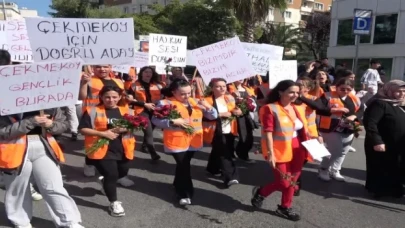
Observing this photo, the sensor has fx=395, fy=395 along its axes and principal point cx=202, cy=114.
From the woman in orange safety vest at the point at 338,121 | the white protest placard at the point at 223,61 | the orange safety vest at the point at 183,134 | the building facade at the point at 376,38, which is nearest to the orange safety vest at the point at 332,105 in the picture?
the woman in orange safety vest at the point at 338,121

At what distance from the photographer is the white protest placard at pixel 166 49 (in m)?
7.45

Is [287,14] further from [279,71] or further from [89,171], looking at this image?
[89,171]

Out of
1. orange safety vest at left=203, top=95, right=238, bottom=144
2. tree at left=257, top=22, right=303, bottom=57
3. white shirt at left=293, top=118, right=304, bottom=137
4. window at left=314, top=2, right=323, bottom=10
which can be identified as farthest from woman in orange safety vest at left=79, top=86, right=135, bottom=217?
window at left=314, top=2, right=323, bottom=10

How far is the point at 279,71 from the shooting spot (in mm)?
5926

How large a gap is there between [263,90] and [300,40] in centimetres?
3117

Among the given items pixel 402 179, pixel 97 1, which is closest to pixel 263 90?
pixel 402 179

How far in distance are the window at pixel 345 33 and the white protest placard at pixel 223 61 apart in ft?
66.3

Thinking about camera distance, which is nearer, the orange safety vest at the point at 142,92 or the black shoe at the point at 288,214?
the black shoe at the point at 288,214

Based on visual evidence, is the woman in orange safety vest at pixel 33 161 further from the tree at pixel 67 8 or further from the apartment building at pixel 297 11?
the apartment building at pixel 297 11

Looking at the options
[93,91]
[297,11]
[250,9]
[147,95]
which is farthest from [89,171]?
[297,11]

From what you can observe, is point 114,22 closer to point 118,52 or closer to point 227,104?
point 118,52

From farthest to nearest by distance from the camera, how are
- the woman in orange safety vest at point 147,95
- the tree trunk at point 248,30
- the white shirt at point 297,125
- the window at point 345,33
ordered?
the window at point 345,33
the tree trunk at point 248,30
the woman in orange safety vest at point 147,95
the white shirt at point 297,125

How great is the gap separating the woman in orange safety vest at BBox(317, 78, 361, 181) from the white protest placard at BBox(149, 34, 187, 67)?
3179 mm

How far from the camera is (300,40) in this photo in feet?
119
